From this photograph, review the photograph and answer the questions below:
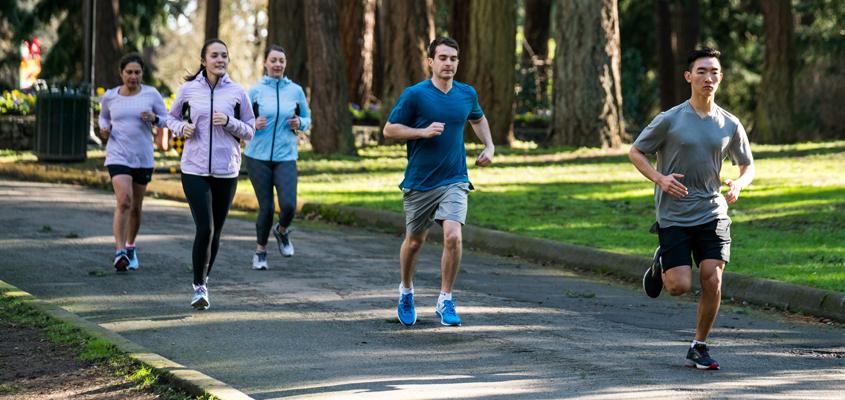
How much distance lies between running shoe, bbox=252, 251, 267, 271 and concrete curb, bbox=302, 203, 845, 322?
113 inches

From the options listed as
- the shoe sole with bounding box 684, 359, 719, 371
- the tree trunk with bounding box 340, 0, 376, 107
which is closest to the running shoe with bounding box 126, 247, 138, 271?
the shoe sole with bounding box 684, 359, 719, 371

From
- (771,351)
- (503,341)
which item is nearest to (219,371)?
(503,341)

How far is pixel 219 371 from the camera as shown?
809 cm

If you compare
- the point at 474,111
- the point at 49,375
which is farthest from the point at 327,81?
the point at 49,375

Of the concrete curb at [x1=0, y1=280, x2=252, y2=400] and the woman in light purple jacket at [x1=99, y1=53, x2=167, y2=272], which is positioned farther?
the woman in light purple jacket at [x1=99, y1=53, x2=167, y2=272]

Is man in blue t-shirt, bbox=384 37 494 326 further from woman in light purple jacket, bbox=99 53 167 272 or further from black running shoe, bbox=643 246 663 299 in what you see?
woman in light purple jacket, bbox=99 53 167 272

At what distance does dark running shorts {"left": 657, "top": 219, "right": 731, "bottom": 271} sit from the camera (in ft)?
26.8

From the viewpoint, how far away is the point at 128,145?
12484 mm

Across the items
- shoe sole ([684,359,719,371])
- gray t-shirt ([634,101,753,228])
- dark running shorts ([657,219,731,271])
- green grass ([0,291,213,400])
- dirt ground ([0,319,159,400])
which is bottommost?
dirt ground ([0,319,159,400])

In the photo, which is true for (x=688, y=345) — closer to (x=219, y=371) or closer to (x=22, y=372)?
(x=219, y=371)

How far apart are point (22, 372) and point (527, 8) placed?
34.2 meters

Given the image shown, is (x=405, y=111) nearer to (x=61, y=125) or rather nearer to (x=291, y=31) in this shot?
(x=61, y=125)

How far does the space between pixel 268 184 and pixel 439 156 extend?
373 centimetres

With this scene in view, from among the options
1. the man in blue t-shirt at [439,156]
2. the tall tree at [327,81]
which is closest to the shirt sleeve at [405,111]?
the man in blue t-shirt at [439,156]
